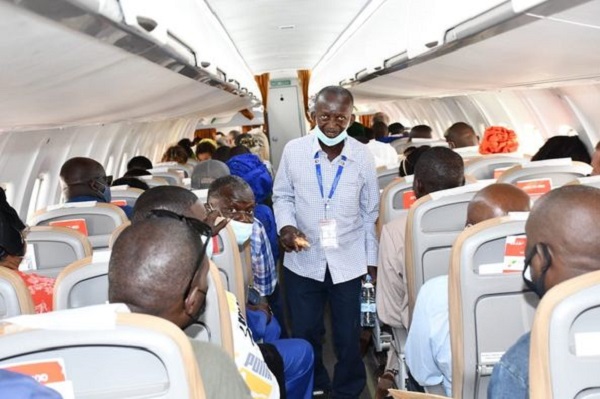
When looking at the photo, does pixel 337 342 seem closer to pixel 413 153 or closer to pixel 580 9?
pixel 413 153

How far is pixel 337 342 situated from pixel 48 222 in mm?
1943

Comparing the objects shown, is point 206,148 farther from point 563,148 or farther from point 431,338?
point 431,338

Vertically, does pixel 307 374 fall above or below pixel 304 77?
below

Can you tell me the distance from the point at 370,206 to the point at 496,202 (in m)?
1.59

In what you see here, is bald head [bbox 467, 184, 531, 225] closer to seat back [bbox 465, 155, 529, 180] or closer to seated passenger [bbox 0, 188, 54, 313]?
seated passenger [bbox 0, 188, 54, 313]

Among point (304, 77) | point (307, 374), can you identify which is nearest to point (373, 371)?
point (307, 374)

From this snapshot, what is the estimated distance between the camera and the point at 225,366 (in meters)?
2.08

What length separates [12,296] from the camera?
9.00 feet

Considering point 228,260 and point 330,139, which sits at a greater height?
point 330,139

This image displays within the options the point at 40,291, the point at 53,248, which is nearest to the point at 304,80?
the point at 53,248

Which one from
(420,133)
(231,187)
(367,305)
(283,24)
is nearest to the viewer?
(231,187)

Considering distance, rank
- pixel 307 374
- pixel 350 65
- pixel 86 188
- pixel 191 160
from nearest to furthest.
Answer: pixel 307 374 < pixel 86 188 < pixel 350 65 < pixel 191 160

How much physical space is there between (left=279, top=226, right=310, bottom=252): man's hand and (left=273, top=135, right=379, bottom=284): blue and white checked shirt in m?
0.09

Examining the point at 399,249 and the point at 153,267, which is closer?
the point at 153,267
